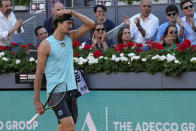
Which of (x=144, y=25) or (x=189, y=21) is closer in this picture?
(x=189, y=21)

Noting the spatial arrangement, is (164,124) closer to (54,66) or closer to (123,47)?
(123,47)

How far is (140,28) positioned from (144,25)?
11.2 inches

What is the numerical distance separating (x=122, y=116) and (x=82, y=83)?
→ 30.6 inches

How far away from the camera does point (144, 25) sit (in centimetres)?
904

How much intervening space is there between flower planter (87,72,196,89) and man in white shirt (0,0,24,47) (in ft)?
7.53

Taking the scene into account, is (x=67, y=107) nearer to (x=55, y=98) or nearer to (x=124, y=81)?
(x=55, y=98)

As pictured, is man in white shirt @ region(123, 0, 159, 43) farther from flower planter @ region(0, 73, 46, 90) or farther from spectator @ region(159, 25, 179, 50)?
flower planter @ region(0, 73, 46, 90)

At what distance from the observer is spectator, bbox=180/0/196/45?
27.7 ft

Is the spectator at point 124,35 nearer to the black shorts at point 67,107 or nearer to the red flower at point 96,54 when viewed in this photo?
the red flower at point 96,54

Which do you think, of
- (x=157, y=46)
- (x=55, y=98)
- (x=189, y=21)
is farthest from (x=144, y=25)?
(x=55, y=98)

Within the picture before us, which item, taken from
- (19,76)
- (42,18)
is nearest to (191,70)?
(19,76)

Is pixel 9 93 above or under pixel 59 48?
under

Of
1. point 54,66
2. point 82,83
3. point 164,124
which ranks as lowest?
point 164,124

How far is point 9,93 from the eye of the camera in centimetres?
785
